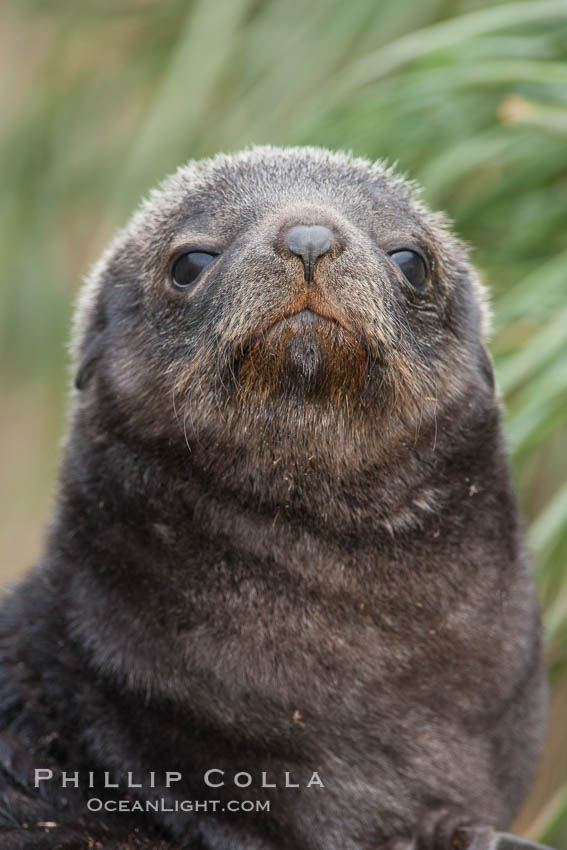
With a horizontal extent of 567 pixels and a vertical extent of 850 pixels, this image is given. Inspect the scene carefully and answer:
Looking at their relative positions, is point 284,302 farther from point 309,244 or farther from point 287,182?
point 287,182

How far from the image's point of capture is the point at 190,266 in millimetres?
3559

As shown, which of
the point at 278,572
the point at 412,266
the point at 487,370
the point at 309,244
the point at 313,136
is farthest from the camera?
the point at 313,136

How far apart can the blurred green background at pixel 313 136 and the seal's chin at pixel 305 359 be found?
0.92 meters

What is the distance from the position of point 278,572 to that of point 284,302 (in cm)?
78

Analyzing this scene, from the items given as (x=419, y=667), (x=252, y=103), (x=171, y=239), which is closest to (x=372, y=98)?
(x=252, y=103)

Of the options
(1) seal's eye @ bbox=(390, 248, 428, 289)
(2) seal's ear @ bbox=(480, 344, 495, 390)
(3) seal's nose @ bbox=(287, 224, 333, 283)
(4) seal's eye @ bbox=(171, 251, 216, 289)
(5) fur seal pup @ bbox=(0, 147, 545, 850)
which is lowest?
(5) fur seal pup @ bbox=(0, 147, 545, 850)

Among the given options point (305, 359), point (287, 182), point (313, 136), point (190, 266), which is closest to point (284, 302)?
point (305, 359)

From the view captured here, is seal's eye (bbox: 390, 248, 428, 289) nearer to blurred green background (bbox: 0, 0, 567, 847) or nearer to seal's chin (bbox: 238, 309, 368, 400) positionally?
seal's chin (bbox: 238, 309, 368, 400)

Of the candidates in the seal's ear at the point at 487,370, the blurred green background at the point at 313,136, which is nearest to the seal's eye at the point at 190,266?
the seal's ear at the point at 487,370

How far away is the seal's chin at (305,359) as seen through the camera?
10.4ft

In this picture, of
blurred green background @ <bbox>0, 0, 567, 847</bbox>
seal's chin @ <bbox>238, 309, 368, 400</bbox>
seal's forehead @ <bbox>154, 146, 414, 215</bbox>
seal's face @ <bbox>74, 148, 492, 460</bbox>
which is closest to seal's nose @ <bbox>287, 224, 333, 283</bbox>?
seal's face @ <bbox>74, 148, 492, 460</bbox>

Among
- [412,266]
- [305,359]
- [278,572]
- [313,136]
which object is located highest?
[313,136]

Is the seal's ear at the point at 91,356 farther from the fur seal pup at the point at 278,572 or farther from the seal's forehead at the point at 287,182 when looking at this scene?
the seal's forehead at the point at 287,182

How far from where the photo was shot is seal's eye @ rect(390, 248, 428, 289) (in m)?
3.57
